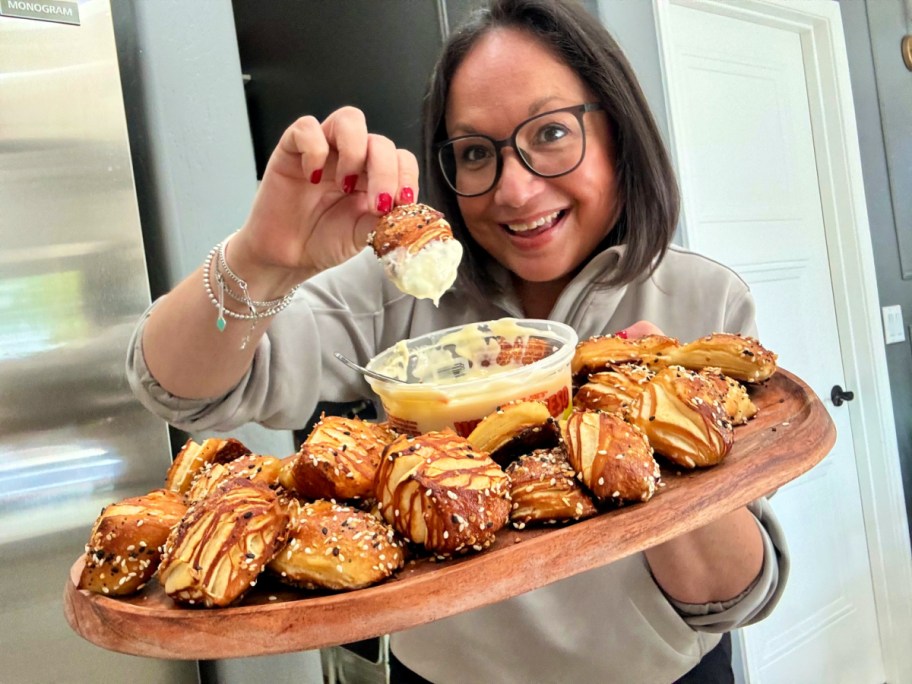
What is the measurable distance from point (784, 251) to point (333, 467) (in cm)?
239

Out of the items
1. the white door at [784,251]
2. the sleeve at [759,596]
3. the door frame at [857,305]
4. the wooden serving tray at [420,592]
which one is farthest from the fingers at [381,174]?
the door frame at [857,305]

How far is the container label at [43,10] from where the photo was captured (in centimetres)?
113

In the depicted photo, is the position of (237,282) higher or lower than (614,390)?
higher

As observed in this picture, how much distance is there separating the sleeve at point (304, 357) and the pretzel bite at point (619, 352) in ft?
1.34

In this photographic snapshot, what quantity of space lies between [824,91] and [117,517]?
287 cm

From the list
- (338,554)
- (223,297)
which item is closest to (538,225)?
(223,297)

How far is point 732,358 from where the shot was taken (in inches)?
25.5

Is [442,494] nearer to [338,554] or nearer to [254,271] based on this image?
[338,554]

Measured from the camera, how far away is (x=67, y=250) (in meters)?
1.18

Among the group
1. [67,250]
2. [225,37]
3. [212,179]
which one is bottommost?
[67,250]

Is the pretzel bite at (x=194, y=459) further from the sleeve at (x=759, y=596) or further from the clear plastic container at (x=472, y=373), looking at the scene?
the sleeve at (x=759, y=596)

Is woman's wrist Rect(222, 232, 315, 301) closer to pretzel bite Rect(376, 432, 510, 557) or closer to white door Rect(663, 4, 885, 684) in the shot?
pretzel bite Rect(376, 432, 510, 557)

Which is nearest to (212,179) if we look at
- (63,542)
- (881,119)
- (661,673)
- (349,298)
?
(349,298)

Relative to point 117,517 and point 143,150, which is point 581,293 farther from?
point 143,150
